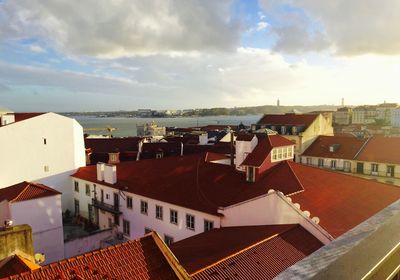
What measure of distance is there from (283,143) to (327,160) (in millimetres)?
21882

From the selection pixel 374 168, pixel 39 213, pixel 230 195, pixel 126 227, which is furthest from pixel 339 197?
pixel 374 168

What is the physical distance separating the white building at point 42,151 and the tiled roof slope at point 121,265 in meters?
26.0

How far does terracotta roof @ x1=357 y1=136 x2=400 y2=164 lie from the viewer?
3853 centimetres

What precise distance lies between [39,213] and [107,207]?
5486 mm

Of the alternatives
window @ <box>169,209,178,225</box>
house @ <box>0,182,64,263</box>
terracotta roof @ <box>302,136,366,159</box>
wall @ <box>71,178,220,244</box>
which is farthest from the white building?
terracotta roof @ <box>302,136,366,159</box>

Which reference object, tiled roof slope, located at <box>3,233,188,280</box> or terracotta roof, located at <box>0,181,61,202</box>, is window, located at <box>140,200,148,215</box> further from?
tiled roof slope, located at <box>3,233,188,280</box>

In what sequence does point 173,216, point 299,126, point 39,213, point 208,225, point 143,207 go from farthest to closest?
point 299,126 → point 143,207 → point 39,213 → point 173,216 → point 208,225

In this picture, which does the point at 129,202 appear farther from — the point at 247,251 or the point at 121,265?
the point at 121,265

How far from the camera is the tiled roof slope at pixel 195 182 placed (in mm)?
21297

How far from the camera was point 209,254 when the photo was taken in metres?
13.7

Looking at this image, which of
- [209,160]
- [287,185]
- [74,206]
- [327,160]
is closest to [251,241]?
[287,185]

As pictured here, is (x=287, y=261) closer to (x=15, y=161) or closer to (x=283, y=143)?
(x=283, y=143)

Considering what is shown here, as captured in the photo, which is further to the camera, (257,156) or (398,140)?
(398,140)

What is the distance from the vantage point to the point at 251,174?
23.1 m
